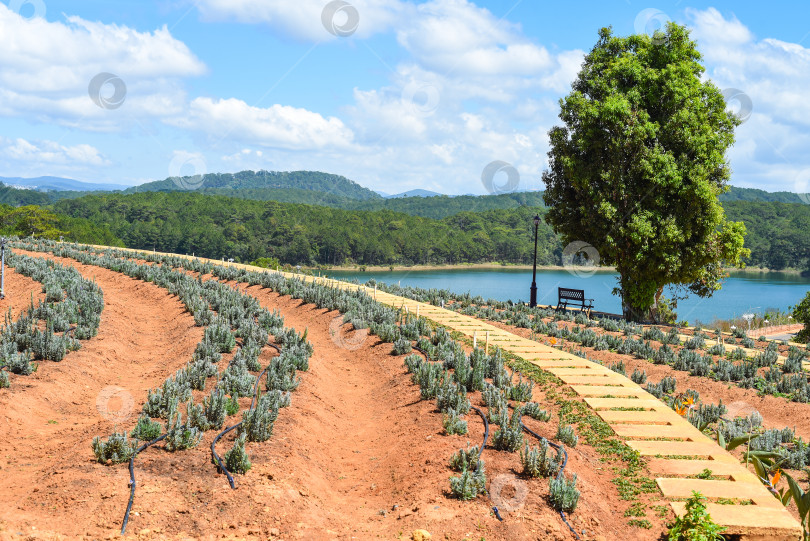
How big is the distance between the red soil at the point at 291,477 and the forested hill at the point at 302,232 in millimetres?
90789

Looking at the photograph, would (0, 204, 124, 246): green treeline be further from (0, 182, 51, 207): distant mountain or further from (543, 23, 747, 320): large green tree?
(0, 182, 51, 207): distant mountain

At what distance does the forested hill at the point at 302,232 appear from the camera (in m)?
103

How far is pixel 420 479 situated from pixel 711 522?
248cm

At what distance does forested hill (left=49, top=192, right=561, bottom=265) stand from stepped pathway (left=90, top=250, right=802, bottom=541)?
299ft

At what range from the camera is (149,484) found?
4.98 meters

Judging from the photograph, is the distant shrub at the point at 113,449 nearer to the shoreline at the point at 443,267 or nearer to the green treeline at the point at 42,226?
the green treeline at the point at 42,226

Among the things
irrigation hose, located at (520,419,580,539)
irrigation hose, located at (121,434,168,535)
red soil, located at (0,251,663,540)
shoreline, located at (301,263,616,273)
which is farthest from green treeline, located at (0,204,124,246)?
irrigation hose, located at (520,419,580,539)

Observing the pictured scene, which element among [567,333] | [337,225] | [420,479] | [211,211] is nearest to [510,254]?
[337,225]

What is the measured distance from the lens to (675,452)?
6.31 meters

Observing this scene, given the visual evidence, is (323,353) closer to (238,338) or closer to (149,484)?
(238,338)

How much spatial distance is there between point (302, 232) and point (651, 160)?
90554 mm

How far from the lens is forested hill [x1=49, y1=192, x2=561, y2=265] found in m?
103

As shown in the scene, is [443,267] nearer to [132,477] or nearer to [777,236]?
[777,236]

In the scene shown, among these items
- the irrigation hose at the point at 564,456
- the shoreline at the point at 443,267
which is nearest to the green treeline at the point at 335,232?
the shoreline at the point at 443,267
